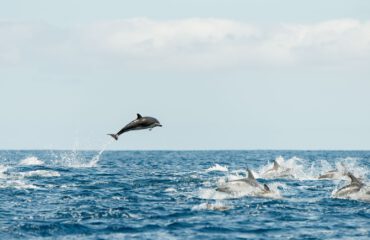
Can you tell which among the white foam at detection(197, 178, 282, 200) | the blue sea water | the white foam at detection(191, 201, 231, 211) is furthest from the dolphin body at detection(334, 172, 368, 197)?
the white foam at detection(191, 201, 231, 211)

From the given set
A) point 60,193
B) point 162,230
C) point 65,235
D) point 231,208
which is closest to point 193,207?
point 231,208

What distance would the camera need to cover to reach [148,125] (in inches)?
1147

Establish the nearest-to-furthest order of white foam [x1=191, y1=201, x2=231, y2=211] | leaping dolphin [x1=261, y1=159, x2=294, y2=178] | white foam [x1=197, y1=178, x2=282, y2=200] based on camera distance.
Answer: white foam [x1=191, y1=201, x2=231, y2=211] → white foam [x1=197, y1=178, x2=282, y2=200] → leaping dolphin [x1=261, y1=159, x2=294, y2=178]

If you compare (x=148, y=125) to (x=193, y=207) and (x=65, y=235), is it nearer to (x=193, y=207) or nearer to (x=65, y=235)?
(x=193, y=207)

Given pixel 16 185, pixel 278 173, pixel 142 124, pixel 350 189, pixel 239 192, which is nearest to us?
pixel 350 189

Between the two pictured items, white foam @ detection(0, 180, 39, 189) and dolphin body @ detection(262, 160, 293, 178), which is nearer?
white foam @ detection(0, 180, 39, 189)

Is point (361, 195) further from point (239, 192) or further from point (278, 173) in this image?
point (278, 173)

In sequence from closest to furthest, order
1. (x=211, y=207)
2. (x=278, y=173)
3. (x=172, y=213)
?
1. (x=172, y=213)
2. (x=211, y=207)
3. (x=278, y=173)

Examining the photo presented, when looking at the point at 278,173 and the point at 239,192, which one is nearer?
the point at 239,192

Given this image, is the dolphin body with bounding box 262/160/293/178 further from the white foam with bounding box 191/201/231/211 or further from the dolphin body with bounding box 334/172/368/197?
the white foam with bounding box 191/201/231/211

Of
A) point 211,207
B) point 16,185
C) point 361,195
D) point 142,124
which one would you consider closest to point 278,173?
point 142,124

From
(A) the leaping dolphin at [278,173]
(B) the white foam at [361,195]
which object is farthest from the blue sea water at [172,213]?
(A) the leaping dolphin at [278,173]

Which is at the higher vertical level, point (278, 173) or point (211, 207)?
point (278, 173)

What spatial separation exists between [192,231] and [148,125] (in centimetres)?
1061
